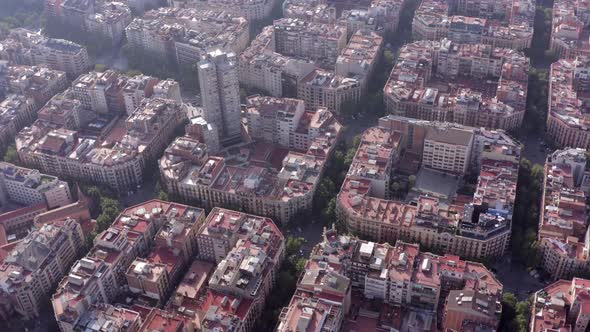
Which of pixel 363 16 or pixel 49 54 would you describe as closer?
pixel 49 54

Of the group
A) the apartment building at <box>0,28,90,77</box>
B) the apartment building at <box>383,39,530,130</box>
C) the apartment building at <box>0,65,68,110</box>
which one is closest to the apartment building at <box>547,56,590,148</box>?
the apartment building at <box>383,39,530,130</box>

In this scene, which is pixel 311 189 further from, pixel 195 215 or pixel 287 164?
pixel 195 215

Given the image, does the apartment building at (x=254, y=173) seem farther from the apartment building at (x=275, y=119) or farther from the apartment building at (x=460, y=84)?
the apartment building at (x=460, y=84)

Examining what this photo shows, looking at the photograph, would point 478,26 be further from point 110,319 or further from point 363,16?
point 110,319

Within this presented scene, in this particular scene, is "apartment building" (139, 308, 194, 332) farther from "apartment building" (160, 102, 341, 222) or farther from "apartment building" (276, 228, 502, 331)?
"apartment building" (160, 102, 341, 222)

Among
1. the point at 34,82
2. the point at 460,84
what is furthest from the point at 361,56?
Result: the point at 34,82

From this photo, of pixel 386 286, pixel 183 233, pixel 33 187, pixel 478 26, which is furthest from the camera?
pixel 478 26

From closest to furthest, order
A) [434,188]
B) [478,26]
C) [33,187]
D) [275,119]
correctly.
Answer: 1. [33,187]
2. [434,188]
3. [275,119]
4. [478,26]
